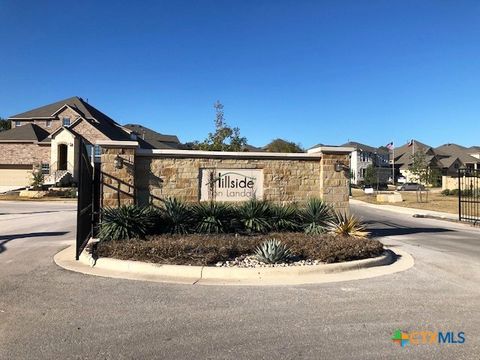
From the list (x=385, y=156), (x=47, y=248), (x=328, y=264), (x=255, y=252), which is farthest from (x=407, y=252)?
(x=385, y=156)

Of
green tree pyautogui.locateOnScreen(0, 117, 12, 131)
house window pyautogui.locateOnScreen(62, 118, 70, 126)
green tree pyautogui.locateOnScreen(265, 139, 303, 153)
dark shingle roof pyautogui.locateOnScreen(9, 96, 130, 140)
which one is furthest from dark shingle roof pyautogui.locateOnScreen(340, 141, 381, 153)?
green tree pyautogui.locateOnScreen(0, 117, 12, 131)

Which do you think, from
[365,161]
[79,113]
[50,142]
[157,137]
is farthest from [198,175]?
[365,161]

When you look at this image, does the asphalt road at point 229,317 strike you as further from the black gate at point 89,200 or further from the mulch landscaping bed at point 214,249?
the black gate at point 89,200

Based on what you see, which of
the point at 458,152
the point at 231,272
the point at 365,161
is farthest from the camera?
the point at 458,152

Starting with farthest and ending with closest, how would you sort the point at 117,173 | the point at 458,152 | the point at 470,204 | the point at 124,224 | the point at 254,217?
the point at 458,152 < the point at 470,204 < the point at 117,173 < the point at 254,217 < the point at 124,224

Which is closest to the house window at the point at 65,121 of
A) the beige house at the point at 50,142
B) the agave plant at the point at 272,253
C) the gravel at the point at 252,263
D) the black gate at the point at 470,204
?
the beige house at the point at 50,142

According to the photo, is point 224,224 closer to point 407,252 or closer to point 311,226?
point 311,226

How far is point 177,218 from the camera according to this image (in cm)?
1045

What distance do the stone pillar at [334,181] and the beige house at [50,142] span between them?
33.9 m

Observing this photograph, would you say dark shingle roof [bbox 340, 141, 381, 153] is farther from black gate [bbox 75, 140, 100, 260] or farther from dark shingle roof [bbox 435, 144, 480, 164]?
black gate [bbox 75, 140, 100, 260]

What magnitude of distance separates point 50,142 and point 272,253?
45.7 m

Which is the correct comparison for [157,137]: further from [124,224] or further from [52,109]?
[124,224]

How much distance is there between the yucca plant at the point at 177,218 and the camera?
34.2 ft

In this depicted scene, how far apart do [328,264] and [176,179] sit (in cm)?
541
